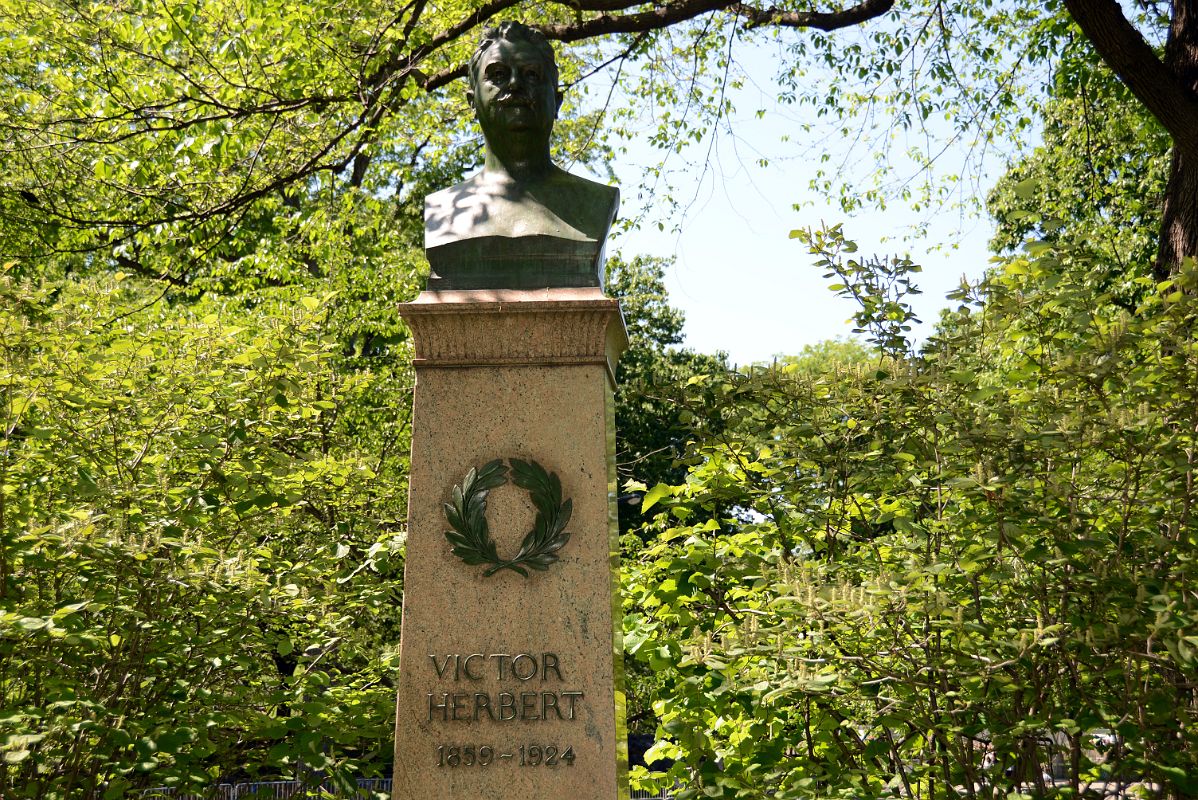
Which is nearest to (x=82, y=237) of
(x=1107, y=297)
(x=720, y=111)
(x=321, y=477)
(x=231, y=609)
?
(x=720, y=111)

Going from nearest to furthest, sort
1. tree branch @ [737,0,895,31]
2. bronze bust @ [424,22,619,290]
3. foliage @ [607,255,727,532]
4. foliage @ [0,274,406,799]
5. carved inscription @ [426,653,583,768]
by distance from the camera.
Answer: carved inscription @ [426,653,583,768] → bronze bust @ [424,22,619,290] → foliage @ [0,274,406,799] → tree branch @ [737,0,895,31] → foliage @ [607,255,727,532]

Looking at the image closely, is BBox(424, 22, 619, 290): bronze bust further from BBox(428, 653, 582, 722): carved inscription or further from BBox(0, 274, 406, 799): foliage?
BBox(428, 653, 582, 722): carved inscription

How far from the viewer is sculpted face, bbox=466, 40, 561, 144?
4488 mm

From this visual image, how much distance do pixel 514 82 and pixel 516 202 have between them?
47 centimetres

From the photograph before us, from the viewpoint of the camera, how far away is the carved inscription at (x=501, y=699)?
158 inches

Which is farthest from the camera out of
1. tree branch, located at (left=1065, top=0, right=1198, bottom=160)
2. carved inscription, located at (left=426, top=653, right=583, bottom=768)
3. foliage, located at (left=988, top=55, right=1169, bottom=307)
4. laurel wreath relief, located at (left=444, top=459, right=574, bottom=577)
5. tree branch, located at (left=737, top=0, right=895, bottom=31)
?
foliage, located at (left=988, top=55, right=1169, bottom=307)

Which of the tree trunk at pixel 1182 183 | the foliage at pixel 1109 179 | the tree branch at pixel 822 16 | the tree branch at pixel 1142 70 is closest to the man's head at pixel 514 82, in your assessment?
the tree branch at pixel 1142 70

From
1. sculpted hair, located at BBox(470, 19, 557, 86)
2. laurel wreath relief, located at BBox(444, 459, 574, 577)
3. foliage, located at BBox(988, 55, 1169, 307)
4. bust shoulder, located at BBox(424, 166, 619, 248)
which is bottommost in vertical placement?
laurel wreath relief, located at BBox(444, 459, 574, 577)

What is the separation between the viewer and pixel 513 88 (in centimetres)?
448

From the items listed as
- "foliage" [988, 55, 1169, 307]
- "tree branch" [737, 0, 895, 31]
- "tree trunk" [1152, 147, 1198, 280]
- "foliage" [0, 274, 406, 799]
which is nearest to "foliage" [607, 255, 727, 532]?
"foliage" [988, 55, 1169, 307]

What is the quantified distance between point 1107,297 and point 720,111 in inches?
242

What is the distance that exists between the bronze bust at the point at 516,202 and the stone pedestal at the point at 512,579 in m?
0.13

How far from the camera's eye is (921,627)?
4.60 meters

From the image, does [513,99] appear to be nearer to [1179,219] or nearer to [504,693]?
[504,693]
